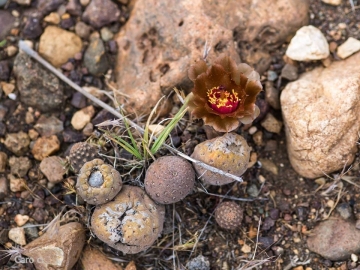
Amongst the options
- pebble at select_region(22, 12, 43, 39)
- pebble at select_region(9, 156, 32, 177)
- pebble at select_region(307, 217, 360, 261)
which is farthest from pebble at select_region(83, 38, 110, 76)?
pebble at select_region(307, 217, 360, 261)

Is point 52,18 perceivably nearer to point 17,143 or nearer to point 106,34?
point 106,34

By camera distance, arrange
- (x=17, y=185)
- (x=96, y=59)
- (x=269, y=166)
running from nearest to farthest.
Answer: (x=17, y=185), (x=269, y=166), (x=96, y=59)

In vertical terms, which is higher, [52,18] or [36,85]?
[52,18]

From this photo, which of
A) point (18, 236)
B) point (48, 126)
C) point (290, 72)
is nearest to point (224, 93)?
point (290, 72)

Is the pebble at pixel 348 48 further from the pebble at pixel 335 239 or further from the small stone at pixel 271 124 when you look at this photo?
the pebble at pixel 335 239

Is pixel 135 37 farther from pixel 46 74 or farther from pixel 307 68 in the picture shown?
pixel 307 68

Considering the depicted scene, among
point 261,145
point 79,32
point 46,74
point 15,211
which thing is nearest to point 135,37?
point 79,32
